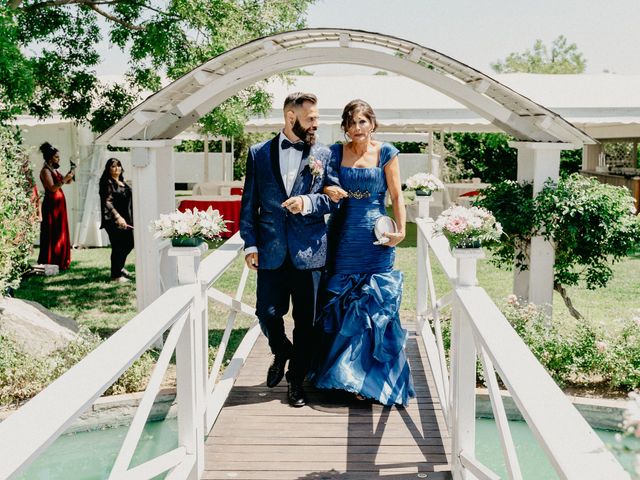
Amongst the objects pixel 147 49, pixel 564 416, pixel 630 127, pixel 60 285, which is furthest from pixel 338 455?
pixel 630 127

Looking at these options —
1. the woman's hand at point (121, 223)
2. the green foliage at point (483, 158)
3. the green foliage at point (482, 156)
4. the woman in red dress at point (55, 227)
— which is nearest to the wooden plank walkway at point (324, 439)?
the woman's hand at point (121, 223)

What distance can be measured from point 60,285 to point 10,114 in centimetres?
384

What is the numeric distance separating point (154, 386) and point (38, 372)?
324 centimetres

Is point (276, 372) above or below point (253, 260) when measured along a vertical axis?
below

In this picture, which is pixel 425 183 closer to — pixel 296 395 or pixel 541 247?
pixel 541 247

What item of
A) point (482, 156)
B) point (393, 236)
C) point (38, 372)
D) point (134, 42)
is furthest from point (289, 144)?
point (482, 156)

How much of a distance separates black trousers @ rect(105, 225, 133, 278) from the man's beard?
21.1 ft

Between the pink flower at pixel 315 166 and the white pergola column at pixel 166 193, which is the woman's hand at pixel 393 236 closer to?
the pink flower at pixel 315 166

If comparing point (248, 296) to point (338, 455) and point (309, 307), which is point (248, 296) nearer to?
point (309, 307)

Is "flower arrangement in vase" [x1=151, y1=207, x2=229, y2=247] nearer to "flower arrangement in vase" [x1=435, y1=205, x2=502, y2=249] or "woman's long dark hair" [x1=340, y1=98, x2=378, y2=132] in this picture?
"woman's long dark hair" [x1=340, y1=98, x2=378, y2=132]

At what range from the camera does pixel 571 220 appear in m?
7.42

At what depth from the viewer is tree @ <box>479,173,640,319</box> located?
7406mm

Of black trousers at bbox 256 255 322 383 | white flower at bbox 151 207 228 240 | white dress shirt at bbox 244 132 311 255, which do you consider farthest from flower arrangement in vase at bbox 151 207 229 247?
black trousers at bbox 256 255 322 383

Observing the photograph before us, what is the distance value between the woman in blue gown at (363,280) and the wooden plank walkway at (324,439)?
0.52 ft
